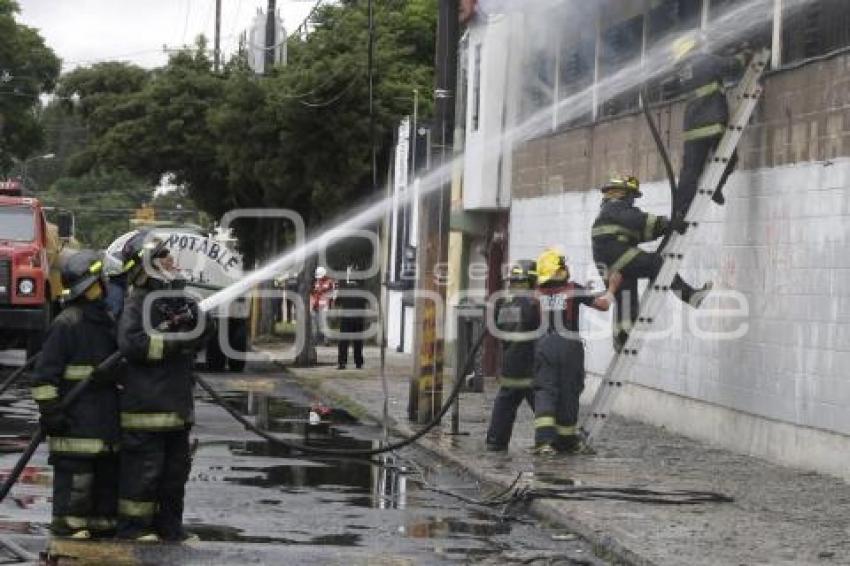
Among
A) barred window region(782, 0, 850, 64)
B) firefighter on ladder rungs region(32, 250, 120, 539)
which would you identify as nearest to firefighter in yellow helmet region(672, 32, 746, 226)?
barred window region(782, 0, 850, 64)

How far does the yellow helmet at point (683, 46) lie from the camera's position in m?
17.4

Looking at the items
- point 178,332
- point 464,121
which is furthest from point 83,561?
point 464,121

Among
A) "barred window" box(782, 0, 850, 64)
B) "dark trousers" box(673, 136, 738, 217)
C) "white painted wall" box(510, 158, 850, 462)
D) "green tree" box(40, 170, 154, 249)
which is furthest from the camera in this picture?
"green tree" box(40, 170, 154, 249)

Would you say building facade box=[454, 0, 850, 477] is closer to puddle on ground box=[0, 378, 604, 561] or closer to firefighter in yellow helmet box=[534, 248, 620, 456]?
firefighter in yellow helmet box=[534, 248, 620, 456]

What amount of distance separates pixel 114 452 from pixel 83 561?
0.80m

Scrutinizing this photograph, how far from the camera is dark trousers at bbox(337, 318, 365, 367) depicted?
28.2 m

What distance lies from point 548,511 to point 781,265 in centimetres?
425

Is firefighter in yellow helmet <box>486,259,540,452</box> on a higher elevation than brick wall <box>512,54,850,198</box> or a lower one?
lower

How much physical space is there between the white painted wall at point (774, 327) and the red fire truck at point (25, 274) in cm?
1035

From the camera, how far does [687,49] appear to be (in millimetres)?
17656

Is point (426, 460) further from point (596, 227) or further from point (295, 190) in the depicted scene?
point (295, 190)

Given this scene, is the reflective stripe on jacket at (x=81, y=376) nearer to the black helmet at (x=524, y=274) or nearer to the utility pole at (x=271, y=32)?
the black helmet at (x=524, y=274)

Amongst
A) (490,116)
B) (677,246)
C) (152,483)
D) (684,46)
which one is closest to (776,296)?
(677,246)

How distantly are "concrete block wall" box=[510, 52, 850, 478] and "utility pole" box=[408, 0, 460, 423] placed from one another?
7.32 feet
